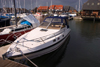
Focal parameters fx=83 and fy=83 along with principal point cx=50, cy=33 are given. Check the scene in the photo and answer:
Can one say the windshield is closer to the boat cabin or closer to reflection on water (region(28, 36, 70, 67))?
the boat cabin

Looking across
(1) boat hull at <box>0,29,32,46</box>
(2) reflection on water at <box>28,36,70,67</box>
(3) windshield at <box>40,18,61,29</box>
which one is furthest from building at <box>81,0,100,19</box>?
(2) reflection on water at <box>28,36,70,67</box>

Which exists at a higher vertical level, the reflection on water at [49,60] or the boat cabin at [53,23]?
the boat cabin at [53,23]

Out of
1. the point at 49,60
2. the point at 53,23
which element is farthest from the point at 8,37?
the point at 49,60

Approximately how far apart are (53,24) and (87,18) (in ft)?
111

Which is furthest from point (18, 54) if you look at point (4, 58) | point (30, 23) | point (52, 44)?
point (30, 23)

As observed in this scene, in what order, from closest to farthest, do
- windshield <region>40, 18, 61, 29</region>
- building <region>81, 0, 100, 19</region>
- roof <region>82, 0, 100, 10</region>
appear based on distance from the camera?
1. windshield <region>40, 18, 61, 29</region>
2. building <region>81, 0, 100, 19</region>
3. roof <region>82, 0, 100, 10</region>

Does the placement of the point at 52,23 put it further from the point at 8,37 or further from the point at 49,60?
the point at 8,37

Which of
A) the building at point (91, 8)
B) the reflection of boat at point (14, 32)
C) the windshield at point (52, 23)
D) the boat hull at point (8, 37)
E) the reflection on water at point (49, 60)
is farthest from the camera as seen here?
the building at point (91, 8)

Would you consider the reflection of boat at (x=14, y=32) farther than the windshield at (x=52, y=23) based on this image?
Yes

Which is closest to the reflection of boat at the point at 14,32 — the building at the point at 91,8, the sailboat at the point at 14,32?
the sailboat at the point at 14,32

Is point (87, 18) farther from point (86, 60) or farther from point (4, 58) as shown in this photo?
point (4, 58)

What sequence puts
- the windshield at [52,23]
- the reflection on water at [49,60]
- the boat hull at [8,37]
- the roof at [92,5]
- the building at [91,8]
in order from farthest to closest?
the roof at [92,5] → the building at [91,8] → the boat hull at [8,37] → the windshield at [52,23] → the reflection on water at [49,60]

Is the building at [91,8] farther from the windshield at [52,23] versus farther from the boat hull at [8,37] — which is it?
the boat hull at [8,37]

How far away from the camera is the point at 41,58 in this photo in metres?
6.97
